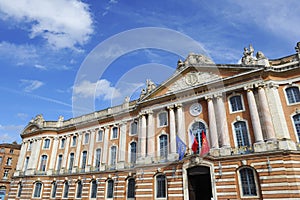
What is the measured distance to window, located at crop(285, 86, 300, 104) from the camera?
67.8ft

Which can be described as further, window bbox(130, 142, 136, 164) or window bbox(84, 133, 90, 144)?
window bbox(84, 133, 90, 144)

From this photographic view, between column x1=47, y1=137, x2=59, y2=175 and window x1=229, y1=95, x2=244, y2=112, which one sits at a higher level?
window x1=229, y1=95, x2=244, y2=112

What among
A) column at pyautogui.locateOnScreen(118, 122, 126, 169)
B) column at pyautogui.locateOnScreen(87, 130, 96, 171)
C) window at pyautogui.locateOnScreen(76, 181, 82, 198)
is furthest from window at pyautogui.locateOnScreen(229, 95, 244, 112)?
window at pyautogui.locateOnScreen(76, 181, 82, 198)

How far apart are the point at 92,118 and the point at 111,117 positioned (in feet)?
14.1

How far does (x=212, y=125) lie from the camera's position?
2231 cm

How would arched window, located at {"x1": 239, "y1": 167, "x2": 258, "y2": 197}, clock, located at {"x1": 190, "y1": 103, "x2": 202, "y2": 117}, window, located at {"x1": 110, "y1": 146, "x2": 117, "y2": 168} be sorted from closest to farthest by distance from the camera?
1. arched window, located at {"x1": 239, "y1": 167, "x2": 258, "y2": 197}
2. clock, located at {"x1": 190, "y1": 103, "x2": 202, "y2": 117}
3. window, located at {"x1": 110, "y1": 146, "x2": 117, "y2": 168}

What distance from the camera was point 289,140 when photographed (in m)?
18.5

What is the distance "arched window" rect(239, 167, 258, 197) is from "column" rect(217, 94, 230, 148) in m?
2.57

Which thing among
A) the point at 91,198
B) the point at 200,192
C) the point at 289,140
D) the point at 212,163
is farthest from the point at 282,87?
the point at 91,198

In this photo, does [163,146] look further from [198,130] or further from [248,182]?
[248,182]

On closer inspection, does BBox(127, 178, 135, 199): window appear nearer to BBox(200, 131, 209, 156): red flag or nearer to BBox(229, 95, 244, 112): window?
BBox(200, 131, 209, 156): red flag

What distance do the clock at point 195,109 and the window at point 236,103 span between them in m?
3.25

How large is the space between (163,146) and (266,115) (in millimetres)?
10840

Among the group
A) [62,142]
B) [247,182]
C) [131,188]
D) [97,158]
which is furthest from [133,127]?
[247,182]
